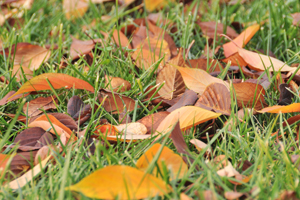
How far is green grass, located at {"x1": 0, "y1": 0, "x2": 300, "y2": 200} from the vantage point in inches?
30.9

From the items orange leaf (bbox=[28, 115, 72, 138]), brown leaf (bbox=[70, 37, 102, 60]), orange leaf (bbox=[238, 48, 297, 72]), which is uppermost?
brown leaf (bbox=[70, 37, 102, 60])

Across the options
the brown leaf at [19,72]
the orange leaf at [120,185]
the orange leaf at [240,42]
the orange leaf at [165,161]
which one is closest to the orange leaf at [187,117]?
the orange leaf at [165,161]

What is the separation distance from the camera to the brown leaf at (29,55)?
58.1 inches

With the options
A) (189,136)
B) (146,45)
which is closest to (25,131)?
(189,136)

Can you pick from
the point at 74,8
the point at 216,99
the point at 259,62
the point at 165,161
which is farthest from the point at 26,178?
the point at 74,8

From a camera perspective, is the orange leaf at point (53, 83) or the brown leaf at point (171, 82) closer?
the orange leaf at point (53, 83)

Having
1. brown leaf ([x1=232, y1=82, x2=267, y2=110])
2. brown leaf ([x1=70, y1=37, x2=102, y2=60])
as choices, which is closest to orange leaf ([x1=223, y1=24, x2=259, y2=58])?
brown leaf ([x1=232, y1=82, x2=267, y2=110])

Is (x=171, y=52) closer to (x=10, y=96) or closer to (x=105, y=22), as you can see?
(x=105, y=22)

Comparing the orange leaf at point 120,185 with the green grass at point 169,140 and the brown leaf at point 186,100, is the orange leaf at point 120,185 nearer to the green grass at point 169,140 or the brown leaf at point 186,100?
the green grass at point 169,140

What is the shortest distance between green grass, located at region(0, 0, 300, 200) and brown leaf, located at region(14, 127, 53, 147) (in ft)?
0.15

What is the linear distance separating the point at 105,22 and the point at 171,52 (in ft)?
1.95

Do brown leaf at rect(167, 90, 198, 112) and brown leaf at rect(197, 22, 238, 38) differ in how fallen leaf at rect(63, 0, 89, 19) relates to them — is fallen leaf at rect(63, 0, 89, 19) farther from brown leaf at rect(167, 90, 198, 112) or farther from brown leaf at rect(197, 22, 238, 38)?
brown leaf at rect(167, 90, 198, 112)

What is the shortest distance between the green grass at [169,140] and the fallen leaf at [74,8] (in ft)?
0.12

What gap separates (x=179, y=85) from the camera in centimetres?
125
